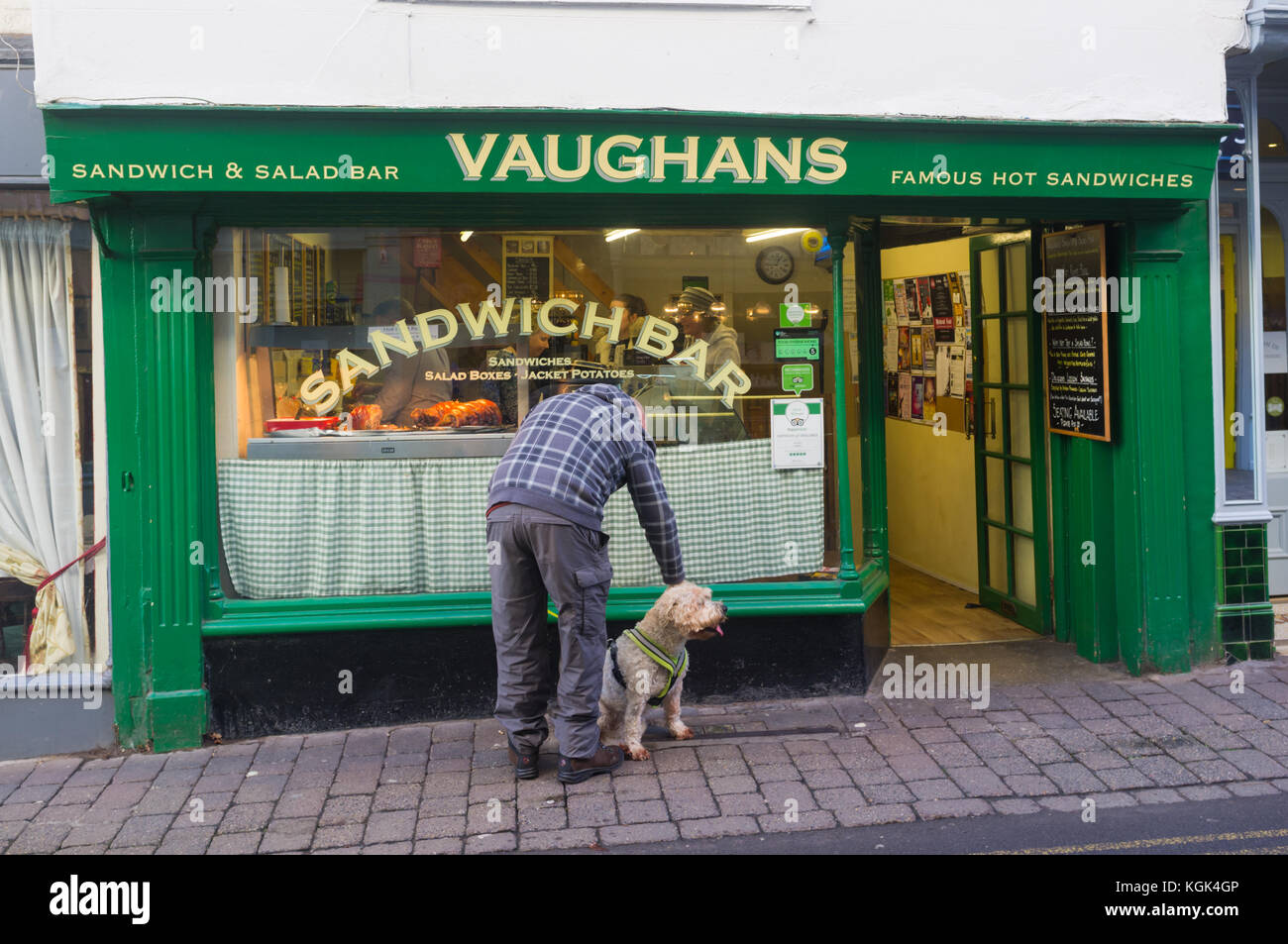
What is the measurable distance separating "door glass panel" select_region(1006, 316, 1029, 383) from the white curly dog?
3.20m

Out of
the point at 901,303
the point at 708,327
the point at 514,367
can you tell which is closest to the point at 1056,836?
the point at 708,327

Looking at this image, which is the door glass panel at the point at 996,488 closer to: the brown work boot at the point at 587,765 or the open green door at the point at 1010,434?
the open green door at the point at 1010,434

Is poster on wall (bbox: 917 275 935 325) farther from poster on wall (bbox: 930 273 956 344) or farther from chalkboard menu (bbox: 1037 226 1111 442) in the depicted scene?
chalkboard menu (bbox: 1037 226 1111 442)

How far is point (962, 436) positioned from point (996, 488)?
0.69 m

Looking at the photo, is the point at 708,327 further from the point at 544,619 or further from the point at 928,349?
the point at 928,349

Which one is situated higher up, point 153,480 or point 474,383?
point 474,383

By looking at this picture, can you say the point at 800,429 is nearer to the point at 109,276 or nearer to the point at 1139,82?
the point at 1139,82

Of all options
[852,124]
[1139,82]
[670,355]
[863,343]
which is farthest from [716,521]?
[1139,82]

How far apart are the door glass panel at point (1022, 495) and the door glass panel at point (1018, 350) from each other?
57 centimetres

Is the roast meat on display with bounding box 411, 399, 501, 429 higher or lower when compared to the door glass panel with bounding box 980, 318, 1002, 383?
lower

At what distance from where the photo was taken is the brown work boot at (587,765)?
17.8 feet

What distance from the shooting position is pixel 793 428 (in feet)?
21.9

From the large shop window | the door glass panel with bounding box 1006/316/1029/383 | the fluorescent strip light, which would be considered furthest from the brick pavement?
the fluorescent strip light

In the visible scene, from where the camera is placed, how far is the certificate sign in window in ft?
21.9
